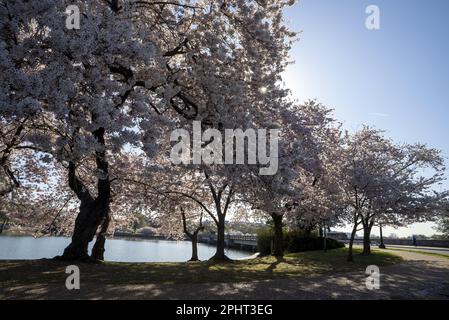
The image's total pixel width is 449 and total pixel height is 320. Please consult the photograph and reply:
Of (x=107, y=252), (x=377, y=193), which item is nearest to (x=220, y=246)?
(x=377, y=193)

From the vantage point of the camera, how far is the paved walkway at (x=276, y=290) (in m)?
10.8

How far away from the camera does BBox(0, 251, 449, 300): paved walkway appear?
10773mm

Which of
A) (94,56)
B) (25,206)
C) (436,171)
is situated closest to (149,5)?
(94,56)

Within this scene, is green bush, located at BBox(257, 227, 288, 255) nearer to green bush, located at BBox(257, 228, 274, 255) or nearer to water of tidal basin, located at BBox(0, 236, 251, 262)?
green bush, located at BBox(257, 228, 274, 255)

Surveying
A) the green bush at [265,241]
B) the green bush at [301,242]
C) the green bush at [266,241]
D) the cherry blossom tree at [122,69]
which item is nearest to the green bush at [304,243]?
the green bush at [301,242]

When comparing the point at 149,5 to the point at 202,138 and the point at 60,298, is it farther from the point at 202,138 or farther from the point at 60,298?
the point at 60,298

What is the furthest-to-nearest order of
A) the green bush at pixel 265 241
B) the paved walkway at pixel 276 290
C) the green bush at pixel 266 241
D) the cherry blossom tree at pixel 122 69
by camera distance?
the green bush at pixel 265 241 < the green bush at pixel 266 241 < the paved walkway at pixel 276 290 < the cherry blossom tree at pixel 122 69

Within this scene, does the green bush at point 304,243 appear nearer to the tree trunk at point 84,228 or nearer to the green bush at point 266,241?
the green bush at point 266,241

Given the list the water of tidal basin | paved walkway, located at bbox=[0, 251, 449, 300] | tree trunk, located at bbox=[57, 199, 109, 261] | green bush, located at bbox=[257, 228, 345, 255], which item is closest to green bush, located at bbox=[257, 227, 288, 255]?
green bush, located at bbox=[257, 228, 345, 255]

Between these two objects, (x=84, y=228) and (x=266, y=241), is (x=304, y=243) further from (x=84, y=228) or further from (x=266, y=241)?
(x=84, y=228)

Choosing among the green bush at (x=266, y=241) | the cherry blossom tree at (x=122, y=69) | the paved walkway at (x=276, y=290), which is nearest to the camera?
the cherry blossom tree at (x=122, y=69)

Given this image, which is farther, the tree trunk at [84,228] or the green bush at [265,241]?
the green bush at [265,241]

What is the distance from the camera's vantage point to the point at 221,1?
16.4 metres
